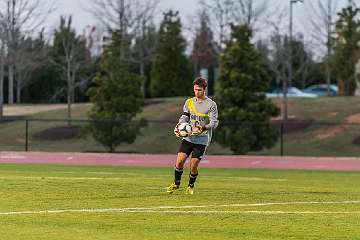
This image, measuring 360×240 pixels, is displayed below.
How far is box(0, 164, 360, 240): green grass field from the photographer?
10.2m

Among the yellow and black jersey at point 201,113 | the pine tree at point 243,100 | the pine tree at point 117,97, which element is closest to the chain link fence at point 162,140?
the pine tree at point 243,100

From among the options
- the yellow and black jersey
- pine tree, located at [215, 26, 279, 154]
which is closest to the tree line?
pine tree, located at [215, 26, 279, 154]

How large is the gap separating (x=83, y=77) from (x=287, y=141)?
25.3m

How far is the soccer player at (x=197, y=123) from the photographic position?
14977 millimetres

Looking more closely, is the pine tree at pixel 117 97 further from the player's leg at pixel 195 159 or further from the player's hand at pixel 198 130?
the player's hand at pixel 198 130

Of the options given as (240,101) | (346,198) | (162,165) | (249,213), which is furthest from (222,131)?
(249,213)

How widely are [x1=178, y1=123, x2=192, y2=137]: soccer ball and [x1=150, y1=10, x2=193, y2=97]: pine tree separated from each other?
49879mm

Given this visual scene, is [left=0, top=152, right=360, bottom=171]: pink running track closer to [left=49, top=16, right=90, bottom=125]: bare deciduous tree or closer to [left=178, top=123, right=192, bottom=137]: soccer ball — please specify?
[left=178, top=123, right=192, bottom=137]: soccer ball

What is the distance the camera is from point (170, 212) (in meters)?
12.3

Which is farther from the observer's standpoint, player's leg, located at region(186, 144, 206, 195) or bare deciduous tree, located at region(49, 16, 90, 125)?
bare deciduous tree, located at region(49, 16, 90, 125)

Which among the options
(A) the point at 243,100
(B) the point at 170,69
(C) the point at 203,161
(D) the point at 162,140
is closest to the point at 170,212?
(C) the point at 203,161

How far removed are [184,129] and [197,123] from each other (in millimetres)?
269

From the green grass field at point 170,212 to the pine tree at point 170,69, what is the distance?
156ft

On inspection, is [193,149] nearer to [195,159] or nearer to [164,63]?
[195,159]
